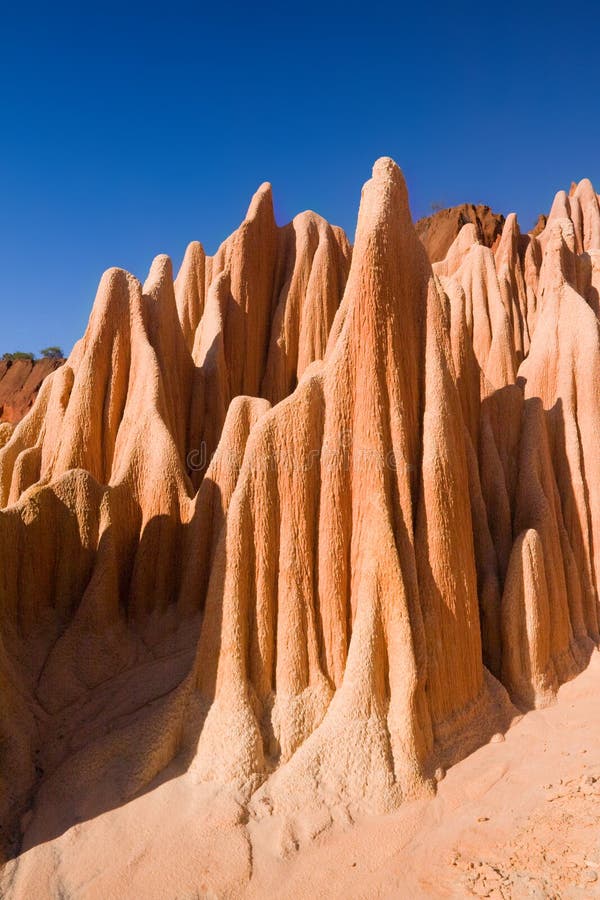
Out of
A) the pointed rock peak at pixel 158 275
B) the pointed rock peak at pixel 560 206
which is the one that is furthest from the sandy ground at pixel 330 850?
the pointed rock peak at pixel 560 206

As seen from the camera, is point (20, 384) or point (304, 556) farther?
point (20, 384)

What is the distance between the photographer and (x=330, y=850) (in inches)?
212

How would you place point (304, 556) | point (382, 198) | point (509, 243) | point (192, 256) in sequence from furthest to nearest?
point (509, 243) < point (192, 256) < point (382, 198) < point (304, 556)

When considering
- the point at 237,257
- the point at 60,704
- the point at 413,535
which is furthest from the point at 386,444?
the point at 237,257

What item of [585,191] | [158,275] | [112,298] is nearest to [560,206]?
[585,191]

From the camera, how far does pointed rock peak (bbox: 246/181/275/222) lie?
13828mm

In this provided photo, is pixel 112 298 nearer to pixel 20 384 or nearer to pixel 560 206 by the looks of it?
pixel 560 206

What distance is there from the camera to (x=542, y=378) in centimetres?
1112

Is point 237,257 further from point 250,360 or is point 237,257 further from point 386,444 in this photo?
point 386,444

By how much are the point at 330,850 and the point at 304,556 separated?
2707 millimetres

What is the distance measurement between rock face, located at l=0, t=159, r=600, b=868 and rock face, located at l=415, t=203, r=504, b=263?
14543 millimetres

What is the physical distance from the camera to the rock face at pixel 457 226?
24.4m

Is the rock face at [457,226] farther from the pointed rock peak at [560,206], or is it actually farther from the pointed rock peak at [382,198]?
the pointed rock peak at [382,198]

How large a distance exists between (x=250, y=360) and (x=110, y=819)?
29.9 feet
